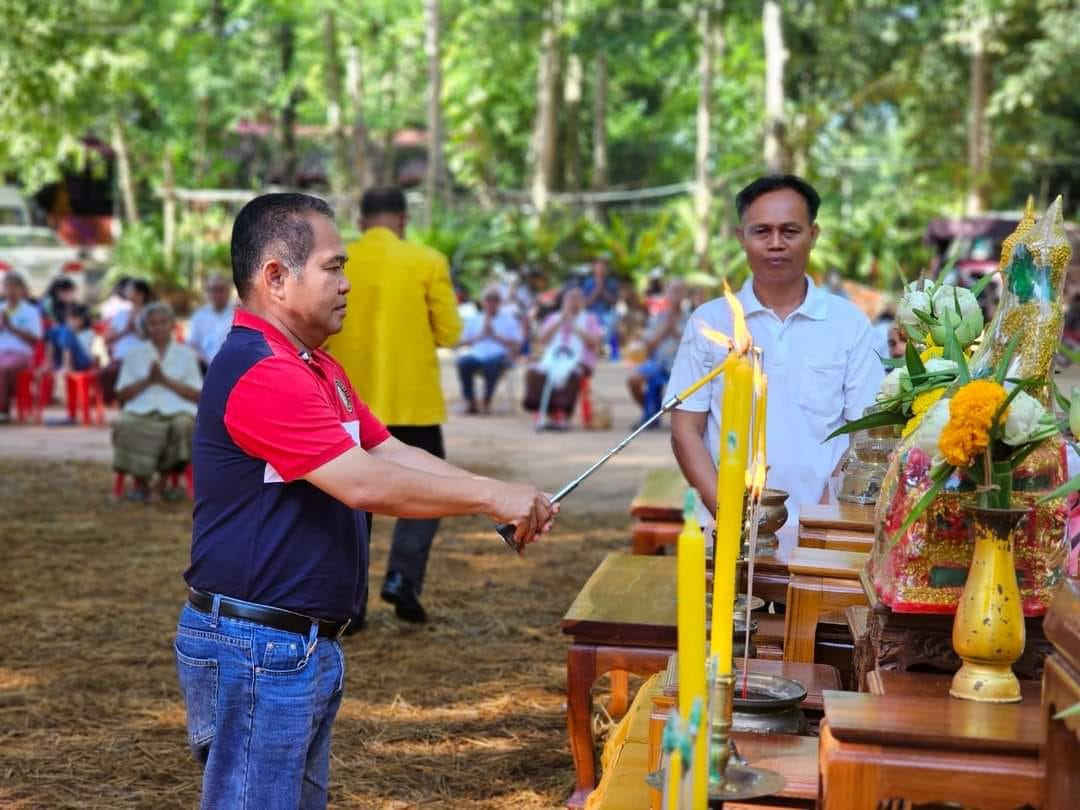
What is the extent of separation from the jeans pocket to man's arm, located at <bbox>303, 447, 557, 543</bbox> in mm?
446

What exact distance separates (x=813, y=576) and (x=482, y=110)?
3417cm

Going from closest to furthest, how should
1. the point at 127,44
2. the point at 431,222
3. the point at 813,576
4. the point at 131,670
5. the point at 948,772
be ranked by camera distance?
the point at 948,772
the point at 813,576
the point at 131,670
the point at 127,44
the point at 431,222

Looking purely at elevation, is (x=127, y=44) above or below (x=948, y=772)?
above

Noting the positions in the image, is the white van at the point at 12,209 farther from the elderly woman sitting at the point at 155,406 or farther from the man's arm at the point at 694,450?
the man's arm at the point at 694,450

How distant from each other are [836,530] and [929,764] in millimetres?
1739

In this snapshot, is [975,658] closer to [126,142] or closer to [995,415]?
[995,415]

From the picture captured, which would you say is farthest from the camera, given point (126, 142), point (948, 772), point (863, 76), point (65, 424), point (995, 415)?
point (126, 142)

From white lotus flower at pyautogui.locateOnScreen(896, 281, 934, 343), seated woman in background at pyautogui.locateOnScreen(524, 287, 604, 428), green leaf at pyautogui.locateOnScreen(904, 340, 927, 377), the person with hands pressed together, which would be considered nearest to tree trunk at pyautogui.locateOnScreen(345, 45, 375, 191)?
the person with hands pressed together

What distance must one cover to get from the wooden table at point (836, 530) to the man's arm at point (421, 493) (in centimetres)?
106

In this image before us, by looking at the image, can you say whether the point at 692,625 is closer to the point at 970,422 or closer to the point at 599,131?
the point at 970,422

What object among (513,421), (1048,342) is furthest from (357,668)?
(513,421)

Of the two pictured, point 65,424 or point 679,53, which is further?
point 679,53

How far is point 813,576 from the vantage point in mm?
3449

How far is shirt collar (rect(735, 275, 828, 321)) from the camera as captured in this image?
14.8ft
